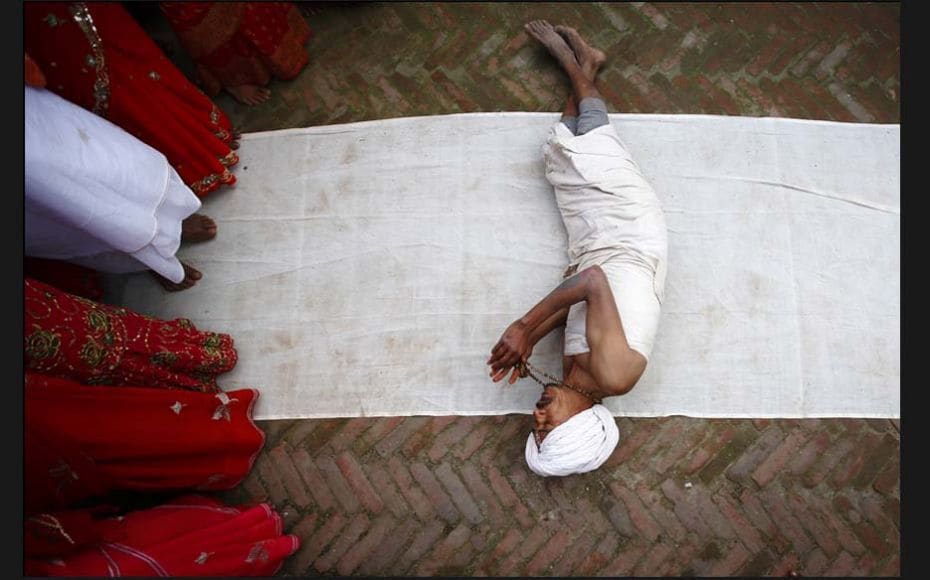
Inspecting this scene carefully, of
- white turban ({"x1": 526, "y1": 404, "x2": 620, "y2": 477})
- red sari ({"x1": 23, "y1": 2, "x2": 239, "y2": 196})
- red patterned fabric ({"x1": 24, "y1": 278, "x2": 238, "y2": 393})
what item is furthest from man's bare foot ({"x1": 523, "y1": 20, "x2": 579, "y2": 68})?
red patterned fabric ({"x1": 24, "y1": 278, "x2": 238, "y2": 393})

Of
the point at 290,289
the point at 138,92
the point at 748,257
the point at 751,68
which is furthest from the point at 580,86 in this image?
the point at 138,92

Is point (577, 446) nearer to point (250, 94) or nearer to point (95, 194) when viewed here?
point (95, 194)

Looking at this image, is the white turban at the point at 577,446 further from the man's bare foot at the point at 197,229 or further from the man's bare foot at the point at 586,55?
the man's bare foot at the point at 197,229

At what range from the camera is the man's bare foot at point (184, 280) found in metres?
3.29

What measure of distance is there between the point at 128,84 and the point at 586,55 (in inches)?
89.5

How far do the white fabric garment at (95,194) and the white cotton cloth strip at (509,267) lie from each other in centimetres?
49

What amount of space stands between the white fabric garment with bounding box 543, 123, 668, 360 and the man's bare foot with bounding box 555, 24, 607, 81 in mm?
437

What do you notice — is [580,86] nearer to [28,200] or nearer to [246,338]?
[246,338]

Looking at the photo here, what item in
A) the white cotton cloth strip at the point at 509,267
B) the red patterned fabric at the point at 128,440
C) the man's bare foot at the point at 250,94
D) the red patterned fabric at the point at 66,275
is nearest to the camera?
the red patterned fabric at the point at 128,440

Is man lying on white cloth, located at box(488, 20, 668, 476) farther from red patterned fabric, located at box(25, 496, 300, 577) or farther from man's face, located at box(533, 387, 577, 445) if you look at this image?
red patterned fabric, located at box(25, 496, 300, 577)

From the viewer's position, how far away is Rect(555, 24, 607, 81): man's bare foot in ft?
Answer: 11.2

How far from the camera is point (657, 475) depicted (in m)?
2.95

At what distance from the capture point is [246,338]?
128 inches

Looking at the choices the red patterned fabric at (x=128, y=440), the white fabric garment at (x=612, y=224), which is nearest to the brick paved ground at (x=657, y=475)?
the red patterned fabric at (x=128, y=440)
